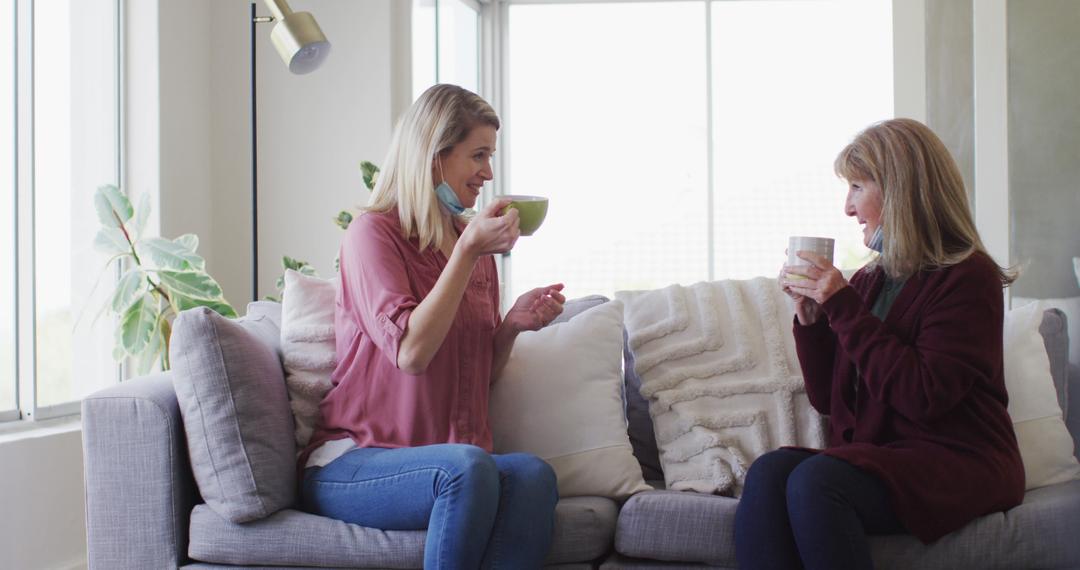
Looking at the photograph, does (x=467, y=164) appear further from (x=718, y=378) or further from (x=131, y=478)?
(x=131, y=478)

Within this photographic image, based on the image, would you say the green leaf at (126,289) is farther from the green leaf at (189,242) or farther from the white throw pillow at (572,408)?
the white throw pillow at (572,408)

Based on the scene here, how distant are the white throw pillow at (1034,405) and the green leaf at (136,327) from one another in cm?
219

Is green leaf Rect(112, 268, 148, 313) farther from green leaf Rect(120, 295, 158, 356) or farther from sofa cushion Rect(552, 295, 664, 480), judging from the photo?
sofa cushion Rect(552, 295, 664, 480)

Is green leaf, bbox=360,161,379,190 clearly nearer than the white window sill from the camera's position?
No

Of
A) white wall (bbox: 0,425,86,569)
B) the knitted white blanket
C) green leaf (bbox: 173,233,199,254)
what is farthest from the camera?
green leaf (bbox: 173,233,199,254)

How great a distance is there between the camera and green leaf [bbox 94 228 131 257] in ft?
9.63

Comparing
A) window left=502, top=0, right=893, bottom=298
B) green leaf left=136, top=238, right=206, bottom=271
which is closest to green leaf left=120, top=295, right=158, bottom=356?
green leaf left=136, top=238, right=206, bottom=271

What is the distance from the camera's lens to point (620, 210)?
5656mm

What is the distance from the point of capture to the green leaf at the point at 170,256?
2.94 m

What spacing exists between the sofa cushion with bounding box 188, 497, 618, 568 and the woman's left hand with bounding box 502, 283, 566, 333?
15.6 inches

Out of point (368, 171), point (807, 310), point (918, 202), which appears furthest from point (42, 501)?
point (918, 202)

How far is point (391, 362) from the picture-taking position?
6.21ft

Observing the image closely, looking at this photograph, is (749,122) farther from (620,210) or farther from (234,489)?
(234,489)

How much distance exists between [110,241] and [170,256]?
0.57 feet
